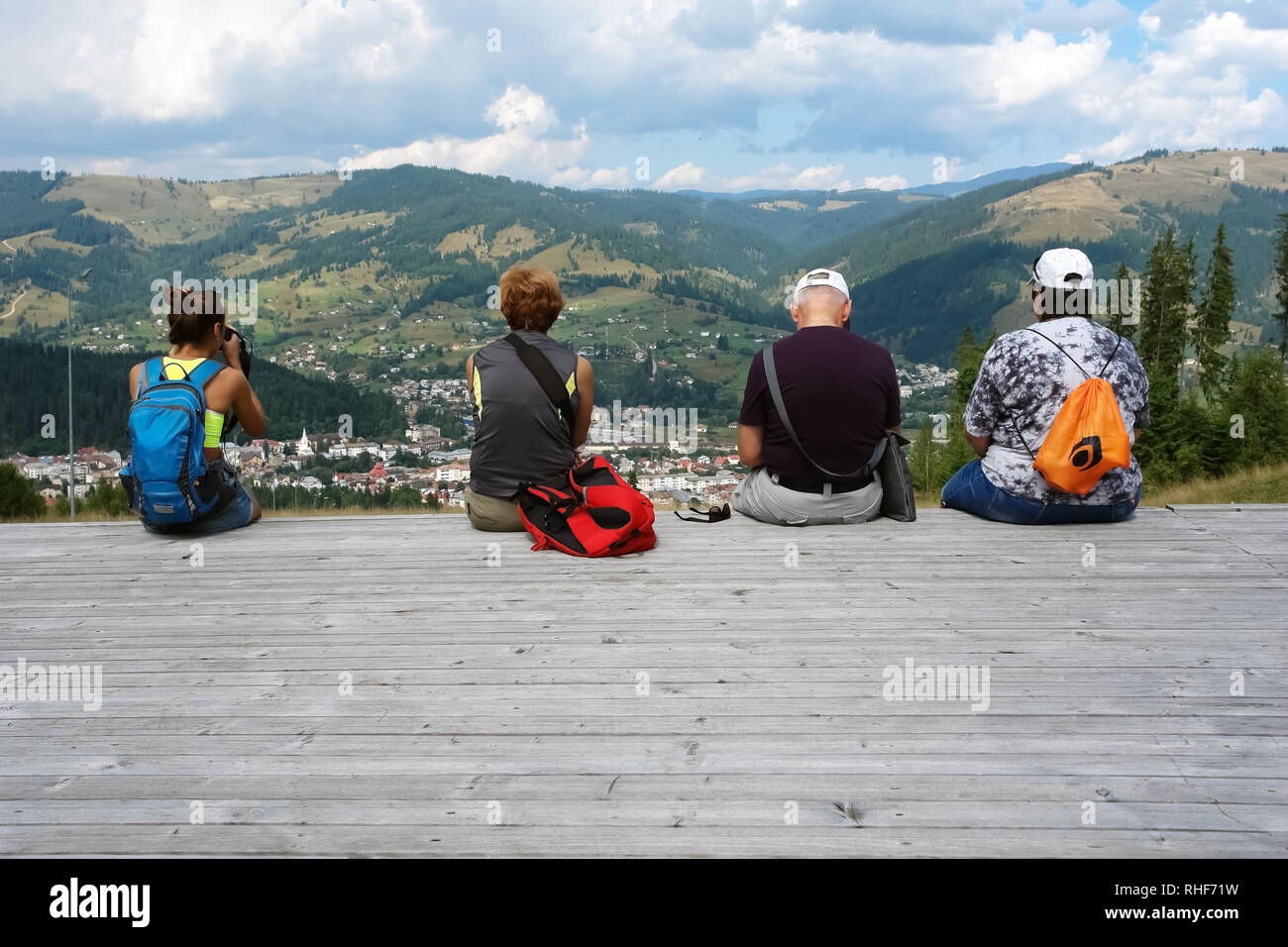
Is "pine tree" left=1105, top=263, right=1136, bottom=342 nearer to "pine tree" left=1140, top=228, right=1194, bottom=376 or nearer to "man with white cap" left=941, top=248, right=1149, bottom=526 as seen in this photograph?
"pine tree" left=1140, top=228, right=1194, bottom=376

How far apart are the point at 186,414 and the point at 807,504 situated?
3.93 m

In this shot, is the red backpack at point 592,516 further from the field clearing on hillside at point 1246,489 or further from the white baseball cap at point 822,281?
the field clearing on hillside at point 1246,489

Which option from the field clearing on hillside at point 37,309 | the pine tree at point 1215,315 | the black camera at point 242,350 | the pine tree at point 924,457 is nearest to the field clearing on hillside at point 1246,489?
the black camera at point 242,350

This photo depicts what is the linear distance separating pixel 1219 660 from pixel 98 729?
4300 millimetres

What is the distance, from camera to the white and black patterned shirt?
564cm

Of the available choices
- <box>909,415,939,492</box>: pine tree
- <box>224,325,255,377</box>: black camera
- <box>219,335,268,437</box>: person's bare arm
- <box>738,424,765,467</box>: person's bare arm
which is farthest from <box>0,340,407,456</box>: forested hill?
<box>738,424,765,467</box>: person's bare arm

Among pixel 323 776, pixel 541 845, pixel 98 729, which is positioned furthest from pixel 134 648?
pixel 541 845

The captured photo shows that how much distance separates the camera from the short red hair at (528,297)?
587cm

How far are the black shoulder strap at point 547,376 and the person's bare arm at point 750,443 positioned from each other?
1.12 metres

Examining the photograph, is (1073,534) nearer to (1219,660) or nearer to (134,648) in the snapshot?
(1219,660)

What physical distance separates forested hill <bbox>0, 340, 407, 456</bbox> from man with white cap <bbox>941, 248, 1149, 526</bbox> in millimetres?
52351

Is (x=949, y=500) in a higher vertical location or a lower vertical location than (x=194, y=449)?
lower
